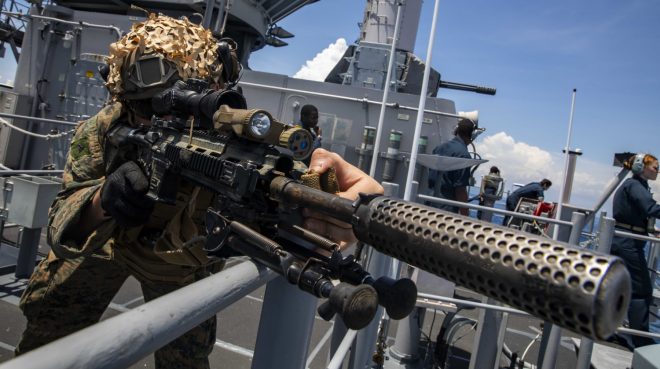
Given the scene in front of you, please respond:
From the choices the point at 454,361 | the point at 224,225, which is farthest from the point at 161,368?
the point at 454,361

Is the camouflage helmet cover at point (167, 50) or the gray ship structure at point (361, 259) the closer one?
the gray ship structure at point (361, 259)

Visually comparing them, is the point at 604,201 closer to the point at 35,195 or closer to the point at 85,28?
the point at 35,195

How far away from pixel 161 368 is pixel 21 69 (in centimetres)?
1063

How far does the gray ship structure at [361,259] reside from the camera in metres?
0.65

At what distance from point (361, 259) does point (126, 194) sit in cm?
155

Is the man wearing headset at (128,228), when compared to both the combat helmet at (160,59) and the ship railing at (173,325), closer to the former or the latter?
the combat helmet at (160,59)

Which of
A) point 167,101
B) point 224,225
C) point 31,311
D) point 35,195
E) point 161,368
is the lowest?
point 161,368

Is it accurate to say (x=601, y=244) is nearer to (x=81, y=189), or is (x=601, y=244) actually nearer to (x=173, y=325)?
(x=173, y=325)

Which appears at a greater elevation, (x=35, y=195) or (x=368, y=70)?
(x=368, y=70)

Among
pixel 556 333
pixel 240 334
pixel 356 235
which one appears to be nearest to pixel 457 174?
pixel 556 333

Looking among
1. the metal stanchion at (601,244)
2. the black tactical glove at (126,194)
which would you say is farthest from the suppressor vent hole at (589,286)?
the metal stanchion at (601,244)

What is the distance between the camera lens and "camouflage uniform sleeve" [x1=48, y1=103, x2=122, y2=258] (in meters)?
→ 1.81

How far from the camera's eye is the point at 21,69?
9734mm

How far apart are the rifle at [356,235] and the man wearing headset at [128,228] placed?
16.5 inches
